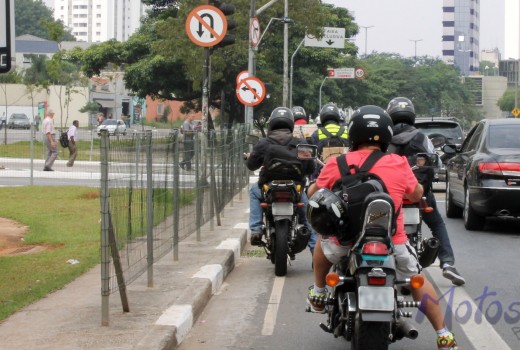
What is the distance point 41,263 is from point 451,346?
18.9 ft

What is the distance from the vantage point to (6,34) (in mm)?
6949

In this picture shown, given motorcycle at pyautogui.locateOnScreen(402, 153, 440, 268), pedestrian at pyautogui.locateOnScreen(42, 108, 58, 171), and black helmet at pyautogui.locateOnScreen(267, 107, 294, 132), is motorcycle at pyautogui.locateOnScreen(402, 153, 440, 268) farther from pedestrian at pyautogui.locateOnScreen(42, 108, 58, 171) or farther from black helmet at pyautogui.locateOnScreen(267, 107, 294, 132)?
pedestrian at pyautogui.locateOnScreen(42, 108, 58, 171)

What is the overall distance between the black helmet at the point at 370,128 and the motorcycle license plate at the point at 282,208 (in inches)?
164

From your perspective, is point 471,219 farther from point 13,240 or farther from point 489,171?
point 13,240

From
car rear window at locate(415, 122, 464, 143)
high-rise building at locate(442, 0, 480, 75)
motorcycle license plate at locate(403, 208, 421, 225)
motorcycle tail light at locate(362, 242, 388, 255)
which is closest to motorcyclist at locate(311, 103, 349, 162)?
motorcycle license plate at locate(403, 208, 421, 225)

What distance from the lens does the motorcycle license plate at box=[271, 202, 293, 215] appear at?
10492 mm

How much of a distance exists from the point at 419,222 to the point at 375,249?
121 inches

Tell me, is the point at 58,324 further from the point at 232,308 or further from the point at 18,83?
the point at 18,83

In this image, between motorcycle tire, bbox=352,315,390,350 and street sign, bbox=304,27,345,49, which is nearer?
motorcycle tire, bbox=352,315,390,350

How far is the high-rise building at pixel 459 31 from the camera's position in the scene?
19038cm

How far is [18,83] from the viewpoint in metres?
97.4

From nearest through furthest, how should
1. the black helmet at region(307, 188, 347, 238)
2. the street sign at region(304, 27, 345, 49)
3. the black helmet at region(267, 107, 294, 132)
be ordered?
the black helmet at region(307, 188, 347, 238), the black helmet at region(267, 107, 294, 132), the street sign at region(304, 27, 345, 49)

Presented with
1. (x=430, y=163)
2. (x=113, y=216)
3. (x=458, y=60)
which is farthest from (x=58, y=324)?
(x=458, y=60)

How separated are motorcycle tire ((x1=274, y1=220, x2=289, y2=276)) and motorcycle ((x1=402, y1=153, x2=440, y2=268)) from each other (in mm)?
1699
